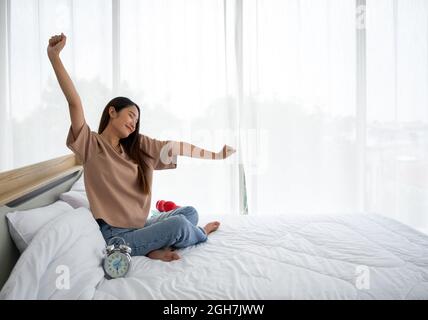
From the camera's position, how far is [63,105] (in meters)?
2.19

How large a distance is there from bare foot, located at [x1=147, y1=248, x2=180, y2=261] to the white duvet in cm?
3

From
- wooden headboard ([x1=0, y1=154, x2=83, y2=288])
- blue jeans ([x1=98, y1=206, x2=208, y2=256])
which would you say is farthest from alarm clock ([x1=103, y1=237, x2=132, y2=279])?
wooden headboard ([x1=0, y1=154, x2=83, y2=288])

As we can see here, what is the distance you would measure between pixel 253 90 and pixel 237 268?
5.44 feet

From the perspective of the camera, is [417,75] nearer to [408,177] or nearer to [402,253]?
[408,177]

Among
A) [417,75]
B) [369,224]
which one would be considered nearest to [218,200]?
[369,224]

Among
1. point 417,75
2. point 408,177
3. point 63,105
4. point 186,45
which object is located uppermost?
point 186,45

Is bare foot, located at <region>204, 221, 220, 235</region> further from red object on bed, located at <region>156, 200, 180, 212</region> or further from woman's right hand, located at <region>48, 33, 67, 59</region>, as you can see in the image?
woman's right hand, located at <region>48, 33, 67, 59</region>

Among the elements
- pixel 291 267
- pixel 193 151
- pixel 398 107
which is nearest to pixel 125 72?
pixel 193 151

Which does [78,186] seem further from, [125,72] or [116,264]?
[125,72]

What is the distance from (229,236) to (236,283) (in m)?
0.46

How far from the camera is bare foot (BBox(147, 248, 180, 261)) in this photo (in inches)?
41.8

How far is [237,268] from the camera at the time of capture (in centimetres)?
96

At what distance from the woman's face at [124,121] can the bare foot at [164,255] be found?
1.73ft

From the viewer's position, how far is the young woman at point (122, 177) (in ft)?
3.54
